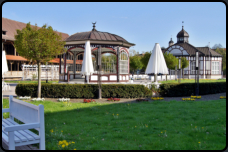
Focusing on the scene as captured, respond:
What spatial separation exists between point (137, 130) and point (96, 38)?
13071 millimetres

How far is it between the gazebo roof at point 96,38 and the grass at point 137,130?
10361mm

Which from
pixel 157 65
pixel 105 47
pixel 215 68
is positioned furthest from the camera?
pixel 215 68

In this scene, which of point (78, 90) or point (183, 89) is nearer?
point (78, 90)

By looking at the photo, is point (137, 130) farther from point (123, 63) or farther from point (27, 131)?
point (123, 63)

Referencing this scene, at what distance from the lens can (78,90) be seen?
11969 millimetres

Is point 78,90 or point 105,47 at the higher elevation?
point 105,47

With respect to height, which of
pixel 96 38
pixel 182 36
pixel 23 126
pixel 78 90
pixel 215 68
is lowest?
pixel 23 126

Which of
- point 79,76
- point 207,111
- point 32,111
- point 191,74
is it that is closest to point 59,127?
point 32,111

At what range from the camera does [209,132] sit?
512 cm

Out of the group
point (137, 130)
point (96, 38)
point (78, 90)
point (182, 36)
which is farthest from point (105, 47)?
point (182, 36)

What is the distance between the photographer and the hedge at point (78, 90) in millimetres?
11977

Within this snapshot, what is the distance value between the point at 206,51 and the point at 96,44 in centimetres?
3468

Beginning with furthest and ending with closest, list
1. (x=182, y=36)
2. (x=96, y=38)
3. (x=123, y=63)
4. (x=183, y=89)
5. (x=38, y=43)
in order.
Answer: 1. (x=182, y=36)
2. (x=123, y=63)
3. (x=96, y=38)
4. (x=183, y=89)
5. (x=38, y=43)

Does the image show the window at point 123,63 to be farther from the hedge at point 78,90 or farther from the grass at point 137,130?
the grass at point 137,130
